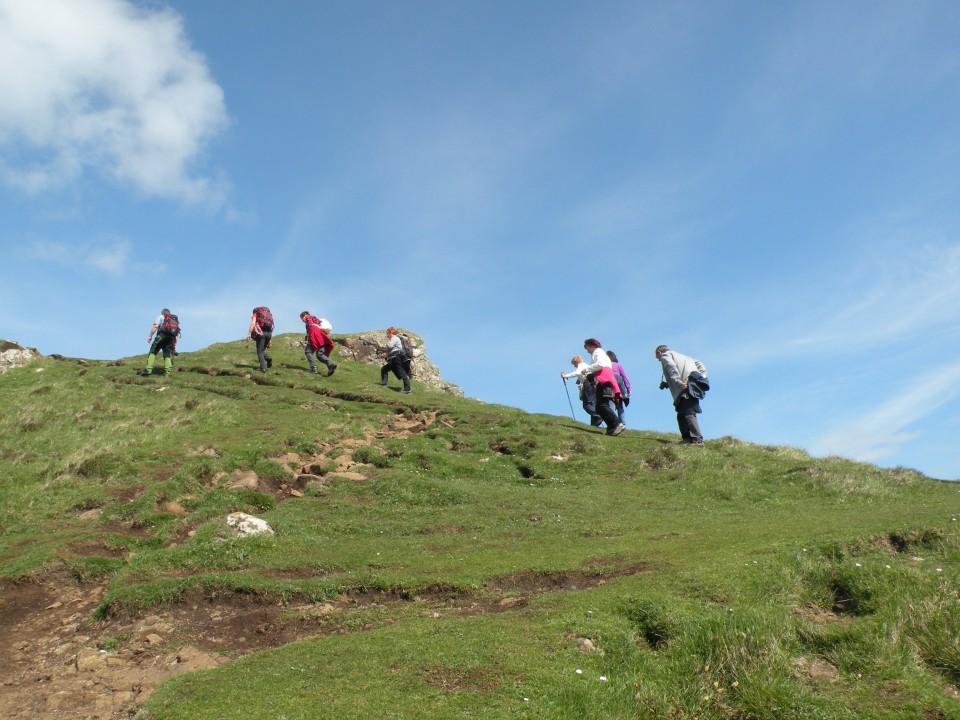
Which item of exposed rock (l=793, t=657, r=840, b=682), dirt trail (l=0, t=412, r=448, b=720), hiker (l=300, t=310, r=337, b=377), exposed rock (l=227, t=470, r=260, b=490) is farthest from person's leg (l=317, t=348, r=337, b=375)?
exposed rock (l=793, t=657, r=840, b=682)

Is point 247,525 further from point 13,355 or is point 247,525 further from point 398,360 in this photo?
point 13,355

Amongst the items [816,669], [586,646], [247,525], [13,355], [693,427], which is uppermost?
[13,355]

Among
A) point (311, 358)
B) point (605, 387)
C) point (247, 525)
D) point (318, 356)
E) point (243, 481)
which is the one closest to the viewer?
point (247, 525)

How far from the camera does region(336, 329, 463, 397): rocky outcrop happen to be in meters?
59.3

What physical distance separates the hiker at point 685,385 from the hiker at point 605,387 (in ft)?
9.80

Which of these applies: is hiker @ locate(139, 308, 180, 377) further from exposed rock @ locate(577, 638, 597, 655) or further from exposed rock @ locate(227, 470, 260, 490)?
exposed rock @ locate(577, 638, 597, 655)

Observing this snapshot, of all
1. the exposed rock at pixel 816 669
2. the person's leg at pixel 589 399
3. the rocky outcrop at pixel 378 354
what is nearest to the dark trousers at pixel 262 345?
the rocky outcrop at pixel 378 354

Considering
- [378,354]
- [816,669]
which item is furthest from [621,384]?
[378,354]

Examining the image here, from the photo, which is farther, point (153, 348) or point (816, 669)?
point (153, 348)

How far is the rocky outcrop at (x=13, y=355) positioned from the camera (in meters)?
42.0

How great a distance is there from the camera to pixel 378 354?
61.0 meters

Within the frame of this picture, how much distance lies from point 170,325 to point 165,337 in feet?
3.21

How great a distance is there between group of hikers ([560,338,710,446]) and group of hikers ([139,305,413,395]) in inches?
369

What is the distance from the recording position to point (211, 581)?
45.5 feet
